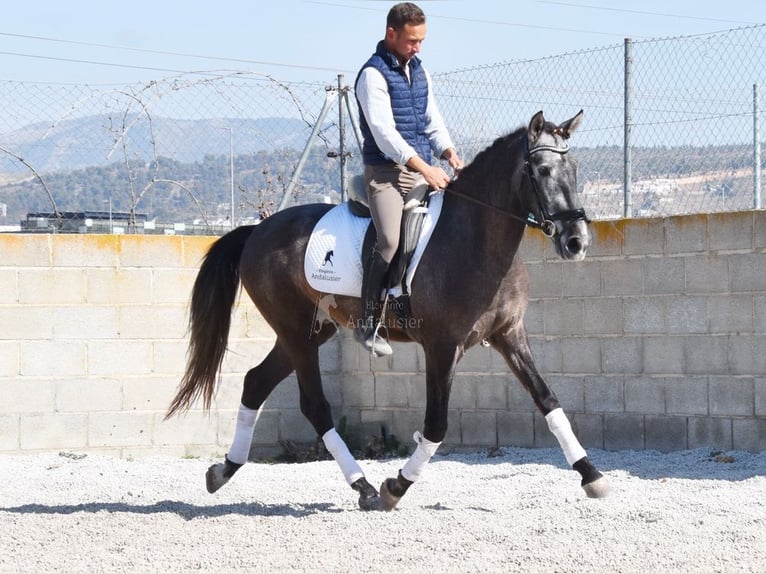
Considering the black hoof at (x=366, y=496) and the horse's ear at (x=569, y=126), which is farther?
the black hoof at (x=366, y=496)

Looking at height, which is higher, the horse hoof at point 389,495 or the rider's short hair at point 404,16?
the rider's short hair at point 404,16

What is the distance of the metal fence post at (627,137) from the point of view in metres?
8.70

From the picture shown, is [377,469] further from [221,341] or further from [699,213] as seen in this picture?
[699,213]

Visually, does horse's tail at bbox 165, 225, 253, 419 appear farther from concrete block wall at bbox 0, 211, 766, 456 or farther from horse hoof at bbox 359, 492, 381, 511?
horse hoof at bbox 359, 492, 381, 511

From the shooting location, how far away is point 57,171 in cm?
1057

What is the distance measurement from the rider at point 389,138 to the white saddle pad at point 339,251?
0.15m

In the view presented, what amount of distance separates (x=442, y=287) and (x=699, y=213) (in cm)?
265

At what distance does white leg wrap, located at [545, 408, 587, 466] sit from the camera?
6.54 metres

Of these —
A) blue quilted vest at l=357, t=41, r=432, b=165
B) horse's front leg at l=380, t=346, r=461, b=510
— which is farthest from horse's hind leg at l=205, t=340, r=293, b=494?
blue quilted vest at l=357, t=41, r=432, b=165

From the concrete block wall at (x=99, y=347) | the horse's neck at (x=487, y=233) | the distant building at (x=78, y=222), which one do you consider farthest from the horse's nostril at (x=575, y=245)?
the distant building at (x=78, y=222)

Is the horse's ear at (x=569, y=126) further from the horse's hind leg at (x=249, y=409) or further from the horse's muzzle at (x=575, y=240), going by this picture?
the horse's hind leg at (x=249, y=409)

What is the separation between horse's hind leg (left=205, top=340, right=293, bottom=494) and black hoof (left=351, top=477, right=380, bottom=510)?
0.87m

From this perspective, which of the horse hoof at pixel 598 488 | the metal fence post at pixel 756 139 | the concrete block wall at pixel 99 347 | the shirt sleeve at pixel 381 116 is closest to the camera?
the horse hoof at pixel 598 488

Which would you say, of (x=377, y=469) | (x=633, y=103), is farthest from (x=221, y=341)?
(x=633, y=103)
